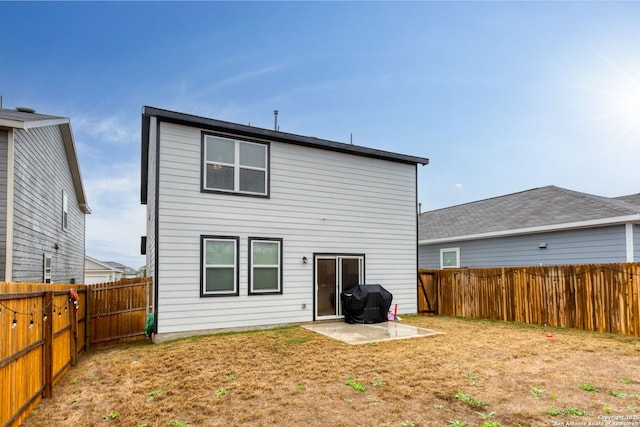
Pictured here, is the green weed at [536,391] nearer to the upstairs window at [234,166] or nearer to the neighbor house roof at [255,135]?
the upstairs window at [234,166]

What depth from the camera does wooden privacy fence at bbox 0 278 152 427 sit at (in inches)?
145

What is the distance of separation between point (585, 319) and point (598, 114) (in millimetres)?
7337

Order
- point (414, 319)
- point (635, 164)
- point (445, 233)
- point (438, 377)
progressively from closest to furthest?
point (438, 377) → point (414, 319) → point (635, 164) → point (445, 233)

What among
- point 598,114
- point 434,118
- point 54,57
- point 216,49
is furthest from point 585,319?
point 54,57

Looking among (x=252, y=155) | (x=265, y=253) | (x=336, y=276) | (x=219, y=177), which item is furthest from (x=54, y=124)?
(x=336, y=276)

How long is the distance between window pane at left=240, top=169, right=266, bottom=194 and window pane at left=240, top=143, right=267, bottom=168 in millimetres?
200

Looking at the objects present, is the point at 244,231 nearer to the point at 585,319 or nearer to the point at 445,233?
the point at 585,319

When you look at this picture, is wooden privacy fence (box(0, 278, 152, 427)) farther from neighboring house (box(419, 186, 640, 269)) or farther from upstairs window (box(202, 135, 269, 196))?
neighboring house (box(419, 186, 640, 269))

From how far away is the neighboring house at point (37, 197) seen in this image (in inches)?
316

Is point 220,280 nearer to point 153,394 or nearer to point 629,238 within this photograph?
point 153,394

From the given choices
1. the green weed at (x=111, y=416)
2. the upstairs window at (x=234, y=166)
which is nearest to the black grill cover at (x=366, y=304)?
the upstairs window at (x=234, y=166)

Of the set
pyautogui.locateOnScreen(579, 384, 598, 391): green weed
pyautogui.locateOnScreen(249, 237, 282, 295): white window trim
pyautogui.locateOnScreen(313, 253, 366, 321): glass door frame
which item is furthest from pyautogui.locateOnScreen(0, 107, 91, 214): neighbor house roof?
pyautogui.locateOnScreen(579, 384, 598, 391): green weed

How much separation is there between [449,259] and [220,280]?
10.9 m

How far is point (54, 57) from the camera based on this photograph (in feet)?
46.0
